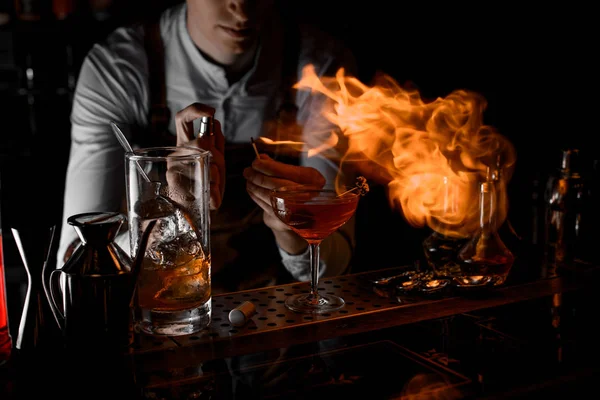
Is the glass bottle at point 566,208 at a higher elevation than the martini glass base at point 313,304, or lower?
higher

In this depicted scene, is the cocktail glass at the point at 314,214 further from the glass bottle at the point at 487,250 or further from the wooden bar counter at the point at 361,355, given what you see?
the glass bottle at the point at 487,250

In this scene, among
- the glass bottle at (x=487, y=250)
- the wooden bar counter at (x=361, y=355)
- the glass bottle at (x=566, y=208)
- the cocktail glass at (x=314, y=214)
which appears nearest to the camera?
the wooden bar counter at (x=361, y=355)

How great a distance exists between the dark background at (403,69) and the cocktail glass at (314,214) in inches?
53.9

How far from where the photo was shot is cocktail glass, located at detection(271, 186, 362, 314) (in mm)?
1545

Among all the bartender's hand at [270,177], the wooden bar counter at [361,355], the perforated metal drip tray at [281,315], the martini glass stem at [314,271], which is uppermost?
the bartender's hand at [270,177]

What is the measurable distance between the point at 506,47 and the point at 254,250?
57.3 inches

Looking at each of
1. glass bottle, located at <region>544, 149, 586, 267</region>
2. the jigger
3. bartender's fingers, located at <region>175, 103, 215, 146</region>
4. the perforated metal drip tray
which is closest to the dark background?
glass bottle, located at <region>544, 149, 586, 267</region>

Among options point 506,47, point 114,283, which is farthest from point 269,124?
point 114,283

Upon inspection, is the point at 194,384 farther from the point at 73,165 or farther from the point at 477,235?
the point at 73,165

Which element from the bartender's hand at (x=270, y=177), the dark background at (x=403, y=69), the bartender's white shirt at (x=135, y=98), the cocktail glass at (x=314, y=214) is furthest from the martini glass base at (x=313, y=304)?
the dark background at (x=403, y=69)

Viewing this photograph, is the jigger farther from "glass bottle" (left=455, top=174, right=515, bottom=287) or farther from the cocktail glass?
"glass bottle" (left=455, top=174, right=515, bottom=287)

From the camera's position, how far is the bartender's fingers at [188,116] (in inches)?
73.7

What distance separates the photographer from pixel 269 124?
9.08 feet

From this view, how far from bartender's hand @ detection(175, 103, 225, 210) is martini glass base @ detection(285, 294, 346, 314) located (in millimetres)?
371
